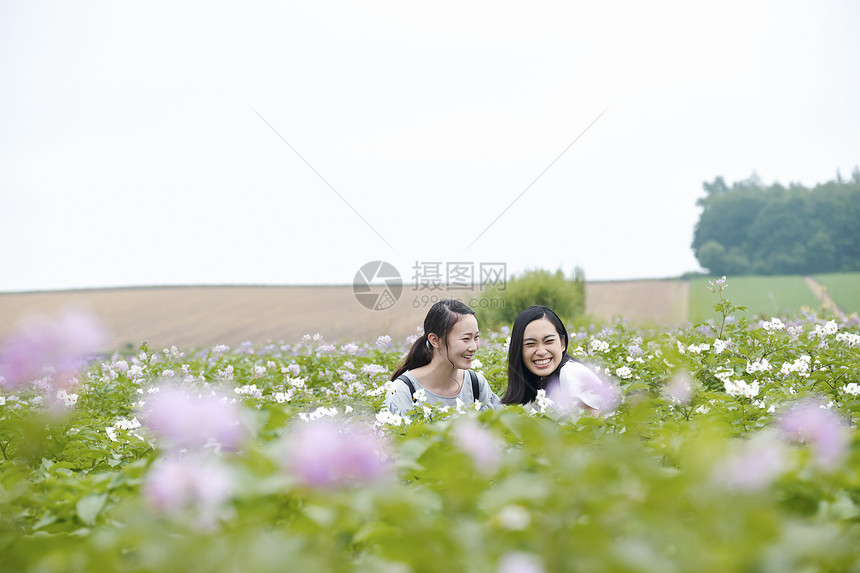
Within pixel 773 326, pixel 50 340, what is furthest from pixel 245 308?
pixel 50 340

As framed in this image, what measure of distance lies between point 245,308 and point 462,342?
2712cm

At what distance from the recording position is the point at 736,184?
72.6 meters

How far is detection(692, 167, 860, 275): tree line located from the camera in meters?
48.8

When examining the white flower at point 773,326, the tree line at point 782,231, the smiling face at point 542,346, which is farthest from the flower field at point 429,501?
the tree line at point 782,231

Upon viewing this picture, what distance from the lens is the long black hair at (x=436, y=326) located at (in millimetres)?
4598

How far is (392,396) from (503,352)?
2.22 meters

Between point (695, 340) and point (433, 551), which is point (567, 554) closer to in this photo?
point (433, 551)

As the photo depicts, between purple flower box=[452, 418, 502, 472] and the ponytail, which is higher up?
purple flower box=[452, 418, 502, 472]

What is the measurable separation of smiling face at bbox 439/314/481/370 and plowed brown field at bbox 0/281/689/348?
17.7m

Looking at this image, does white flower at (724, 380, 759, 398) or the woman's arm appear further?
the woman's arm

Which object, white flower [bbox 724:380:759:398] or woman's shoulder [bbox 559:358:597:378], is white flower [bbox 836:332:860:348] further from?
white flower [bbox 724:380:759:398]

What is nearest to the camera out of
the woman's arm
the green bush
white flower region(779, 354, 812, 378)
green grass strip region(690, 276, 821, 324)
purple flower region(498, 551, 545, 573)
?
purple flower region(498, 551, 545, 573)

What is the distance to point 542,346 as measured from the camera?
4277 millimetres

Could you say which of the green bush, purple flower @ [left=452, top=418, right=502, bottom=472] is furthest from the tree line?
purple flower @ [left=452, top=418, right=502, bottom=472]
